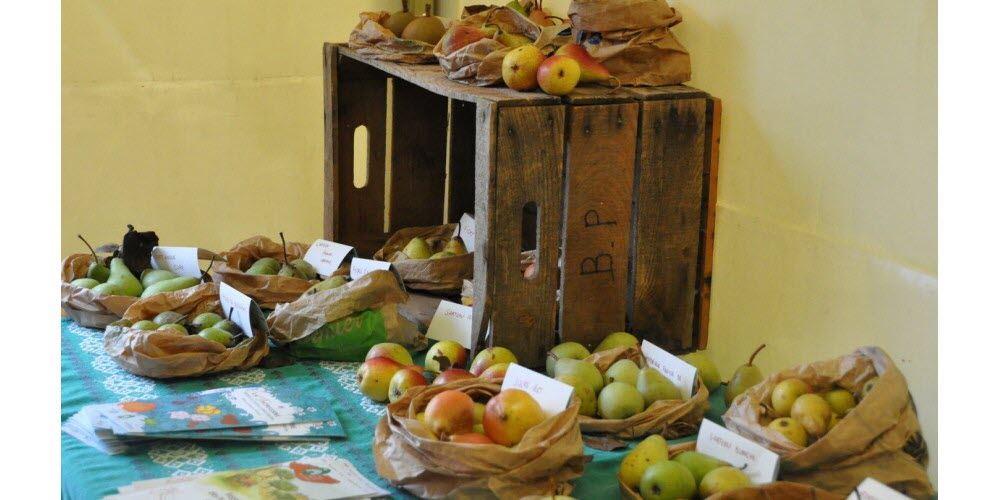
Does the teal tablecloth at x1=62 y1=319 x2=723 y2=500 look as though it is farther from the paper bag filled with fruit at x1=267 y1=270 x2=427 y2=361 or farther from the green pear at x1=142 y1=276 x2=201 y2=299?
the green pear at x1=142 y1=276 x2=201 y2=299

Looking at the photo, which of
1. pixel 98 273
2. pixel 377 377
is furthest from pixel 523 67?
pixel 98 273

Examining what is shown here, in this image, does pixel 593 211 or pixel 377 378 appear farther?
pixel 593 211

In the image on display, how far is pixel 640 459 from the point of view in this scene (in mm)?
1596

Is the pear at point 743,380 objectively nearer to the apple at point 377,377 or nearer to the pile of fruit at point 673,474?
the pile of fruit at point 673,474

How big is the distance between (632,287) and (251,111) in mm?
2263

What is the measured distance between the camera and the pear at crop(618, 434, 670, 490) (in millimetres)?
1586

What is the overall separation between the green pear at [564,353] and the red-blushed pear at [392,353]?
0.30m

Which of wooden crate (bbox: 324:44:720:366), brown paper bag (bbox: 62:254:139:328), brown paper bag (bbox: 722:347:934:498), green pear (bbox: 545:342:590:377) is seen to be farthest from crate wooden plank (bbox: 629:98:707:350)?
brown paper bag (bbox: 62:254:139:328)

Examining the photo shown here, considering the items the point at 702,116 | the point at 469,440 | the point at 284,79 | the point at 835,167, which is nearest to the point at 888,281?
the point at 835,167

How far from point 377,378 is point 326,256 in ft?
2.36

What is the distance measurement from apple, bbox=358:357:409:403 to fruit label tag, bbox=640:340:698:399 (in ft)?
→ 1.62

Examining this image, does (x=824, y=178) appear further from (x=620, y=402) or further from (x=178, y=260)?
(x=178, y=260)

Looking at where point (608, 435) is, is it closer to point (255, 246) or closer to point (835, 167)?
point (835, 167)

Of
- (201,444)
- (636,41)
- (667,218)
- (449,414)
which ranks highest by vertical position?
(636,41)
